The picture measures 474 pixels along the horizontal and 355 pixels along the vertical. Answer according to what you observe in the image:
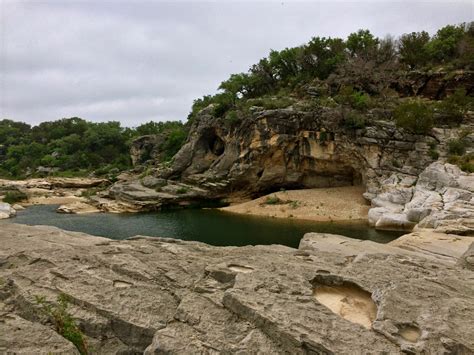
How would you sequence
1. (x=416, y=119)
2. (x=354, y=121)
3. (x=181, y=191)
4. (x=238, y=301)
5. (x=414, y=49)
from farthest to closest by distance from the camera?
(x=414, y=49) < (x=181, y=191) < (x=354, y=121) < (x=416, y=119) < (x=238, y=301)

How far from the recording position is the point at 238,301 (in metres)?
6.95

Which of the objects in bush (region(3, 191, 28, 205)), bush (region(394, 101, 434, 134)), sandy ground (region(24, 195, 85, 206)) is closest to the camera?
bush (region(394, 101, 434, 134))

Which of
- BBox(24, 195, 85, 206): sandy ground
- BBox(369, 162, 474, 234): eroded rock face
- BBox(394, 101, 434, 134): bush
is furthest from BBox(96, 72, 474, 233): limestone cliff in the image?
BBox(24, 195, 85, 206): sandy ground

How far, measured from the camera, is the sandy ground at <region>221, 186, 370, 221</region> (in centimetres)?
3325

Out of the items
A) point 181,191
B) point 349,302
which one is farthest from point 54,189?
point 349,302

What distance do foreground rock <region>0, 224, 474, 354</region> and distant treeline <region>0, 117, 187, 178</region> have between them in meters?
53.6

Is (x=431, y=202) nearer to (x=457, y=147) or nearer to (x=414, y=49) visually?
(x=457, y=147)

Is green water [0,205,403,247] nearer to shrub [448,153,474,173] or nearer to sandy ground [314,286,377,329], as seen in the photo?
shrub [448,153,474,173]

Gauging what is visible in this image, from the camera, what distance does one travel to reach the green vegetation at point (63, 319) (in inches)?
265

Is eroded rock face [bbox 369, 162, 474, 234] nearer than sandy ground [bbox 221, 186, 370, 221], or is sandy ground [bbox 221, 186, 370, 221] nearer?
eroded rock face [bbox 369, 162, 474, 234]

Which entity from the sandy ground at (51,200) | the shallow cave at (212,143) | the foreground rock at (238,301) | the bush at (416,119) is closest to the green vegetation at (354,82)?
the bush at (416,119)

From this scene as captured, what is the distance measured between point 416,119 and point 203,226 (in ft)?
71.2

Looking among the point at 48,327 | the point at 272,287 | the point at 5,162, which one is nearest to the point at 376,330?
the point at 272,287

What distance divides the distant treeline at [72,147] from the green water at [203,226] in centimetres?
2586
